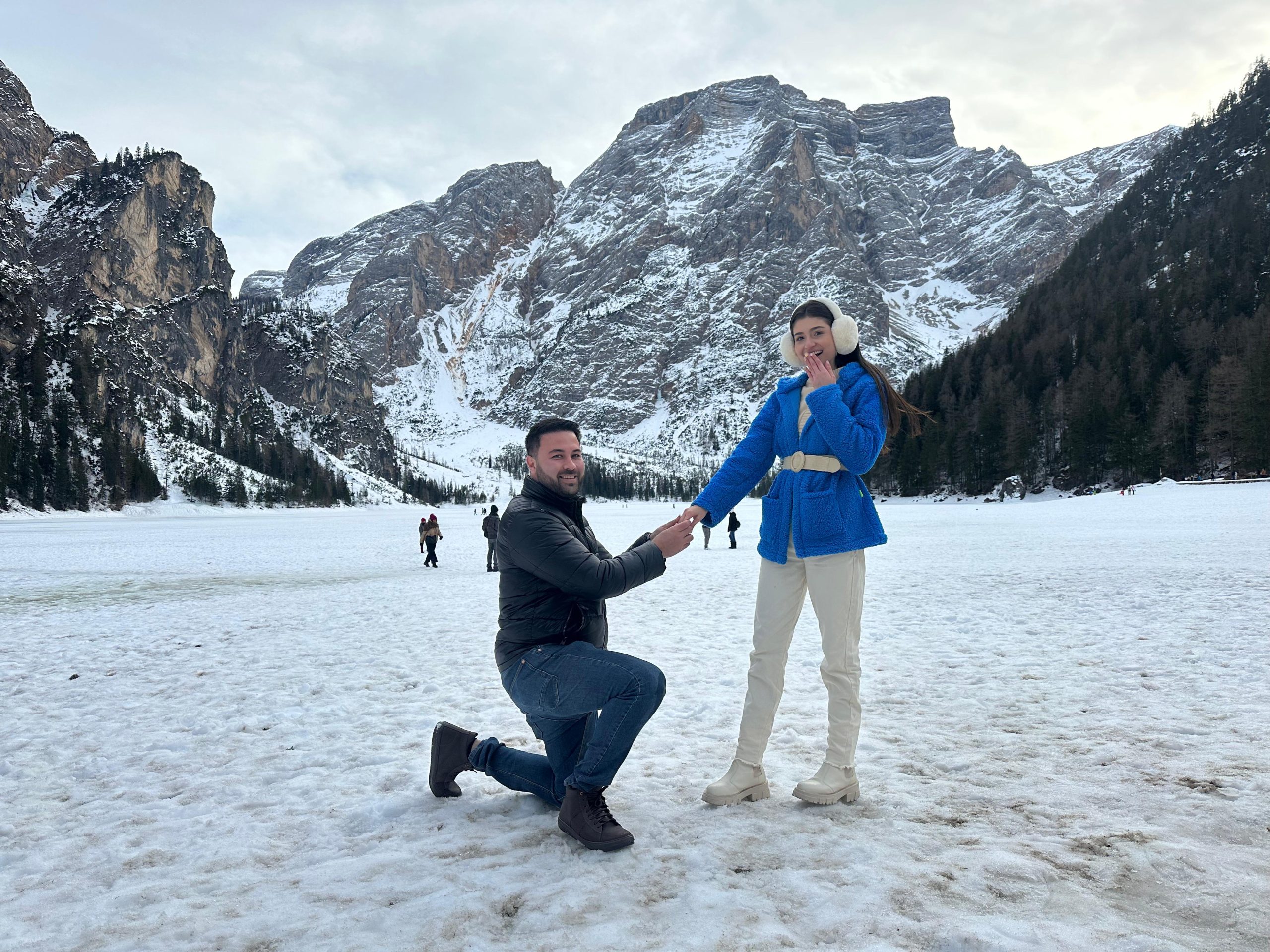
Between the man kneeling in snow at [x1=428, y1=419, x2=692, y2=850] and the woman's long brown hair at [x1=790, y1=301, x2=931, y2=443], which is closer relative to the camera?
the man kneeling in snow at [x1=428, y1=419, x2=692, y2=850]

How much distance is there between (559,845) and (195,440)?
163837 millimetres

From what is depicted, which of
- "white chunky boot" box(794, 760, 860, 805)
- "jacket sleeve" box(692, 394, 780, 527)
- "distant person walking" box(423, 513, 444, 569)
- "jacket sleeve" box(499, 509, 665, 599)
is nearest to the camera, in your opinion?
"jacket sleeve" box(499, 509, 665, 599)

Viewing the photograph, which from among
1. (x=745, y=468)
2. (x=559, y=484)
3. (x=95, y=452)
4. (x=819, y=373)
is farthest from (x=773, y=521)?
(x=95, y=452)

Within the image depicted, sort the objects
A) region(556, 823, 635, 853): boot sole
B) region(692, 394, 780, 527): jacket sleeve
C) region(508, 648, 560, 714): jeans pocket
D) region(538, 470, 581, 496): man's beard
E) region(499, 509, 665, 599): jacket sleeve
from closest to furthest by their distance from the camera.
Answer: region(556, 823, 635, 853): boot sole → region(499, 509, 665, 599): jacket sleeve → region(508, 648, 560, 714): jeans pocket → region(538, 470, 581, 496): man's beard → region(692, 394, 780, 527): jacket sleeve

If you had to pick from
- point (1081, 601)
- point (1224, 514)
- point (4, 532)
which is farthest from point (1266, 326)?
point (4, 532)

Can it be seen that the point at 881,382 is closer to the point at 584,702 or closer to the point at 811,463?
the point at 811,463

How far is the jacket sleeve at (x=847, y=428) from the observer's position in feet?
11.3

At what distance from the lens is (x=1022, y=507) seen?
55375mm

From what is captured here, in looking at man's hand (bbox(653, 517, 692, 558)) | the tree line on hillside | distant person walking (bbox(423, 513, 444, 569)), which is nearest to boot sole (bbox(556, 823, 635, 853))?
man's hand (bbox(653, 517, 692, 558))

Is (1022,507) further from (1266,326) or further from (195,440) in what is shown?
(195,440)

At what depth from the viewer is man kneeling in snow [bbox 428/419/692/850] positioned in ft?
10.6

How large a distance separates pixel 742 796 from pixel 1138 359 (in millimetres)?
90897

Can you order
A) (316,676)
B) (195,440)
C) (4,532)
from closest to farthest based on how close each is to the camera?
(316,676) → (4,532) → (195,440)

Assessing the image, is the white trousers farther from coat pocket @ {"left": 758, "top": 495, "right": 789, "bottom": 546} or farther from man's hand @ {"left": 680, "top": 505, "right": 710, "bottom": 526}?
man's hand @ {"left": 680, "top": 505, "right": 710, "bottom": 526}
